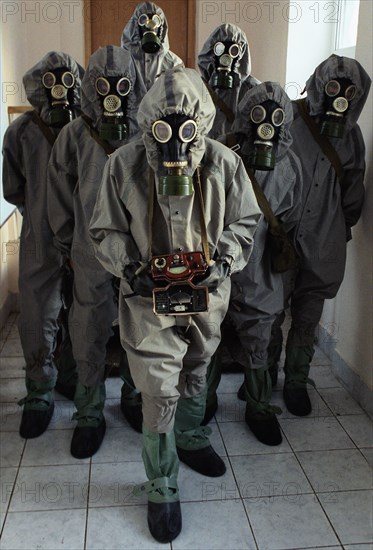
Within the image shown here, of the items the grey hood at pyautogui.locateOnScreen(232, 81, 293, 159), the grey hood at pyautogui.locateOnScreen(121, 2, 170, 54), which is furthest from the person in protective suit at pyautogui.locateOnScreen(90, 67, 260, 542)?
the grey hood at pyautogui.locateOnScreen(121, 2, 170, 54)

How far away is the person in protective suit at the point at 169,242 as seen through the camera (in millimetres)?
1603

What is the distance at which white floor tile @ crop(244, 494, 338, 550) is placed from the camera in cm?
184

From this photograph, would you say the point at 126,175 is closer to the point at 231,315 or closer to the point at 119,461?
the point at 231,315

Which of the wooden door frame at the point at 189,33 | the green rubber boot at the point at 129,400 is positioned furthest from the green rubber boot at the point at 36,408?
the wooden door frame at the point at 189,33

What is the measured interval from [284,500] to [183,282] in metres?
0.91

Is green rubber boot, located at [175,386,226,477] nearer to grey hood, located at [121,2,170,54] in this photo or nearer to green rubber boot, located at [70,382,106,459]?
green rubber boot, located at [70,382,106,459]

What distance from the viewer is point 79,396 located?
2.35 metres

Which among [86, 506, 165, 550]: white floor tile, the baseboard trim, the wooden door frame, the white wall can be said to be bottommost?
[86, 506, 165, 550]: white floor tile

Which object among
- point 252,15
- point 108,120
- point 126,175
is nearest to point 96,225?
point 126,175

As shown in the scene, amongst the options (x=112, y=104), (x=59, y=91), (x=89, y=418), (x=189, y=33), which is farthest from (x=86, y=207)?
(x=189, y=33)

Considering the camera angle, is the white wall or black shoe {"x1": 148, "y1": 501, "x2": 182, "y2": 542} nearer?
black shoe {"x1": 148, "y1": 501, "x2": 182, "y2": 542}

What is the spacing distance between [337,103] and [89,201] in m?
1.01

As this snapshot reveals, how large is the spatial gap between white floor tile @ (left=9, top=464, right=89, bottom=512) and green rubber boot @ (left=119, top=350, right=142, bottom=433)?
0.99 feet

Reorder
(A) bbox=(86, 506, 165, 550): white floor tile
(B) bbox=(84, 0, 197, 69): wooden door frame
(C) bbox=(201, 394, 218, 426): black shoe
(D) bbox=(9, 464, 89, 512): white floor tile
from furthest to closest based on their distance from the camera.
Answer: (B) bbox=(84, 0, 197, 69): wooden door frame, (C) bbox=(201, 394, 218, 426): black shoe, (D) bbox=(9, 464, 89, 512): white floor tile, (A) bbox=(86, 506, 165, 550): white floor tile
